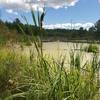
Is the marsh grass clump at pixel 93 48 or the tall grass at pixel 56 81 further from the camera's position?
the marsh grass clump at pixel 93 48

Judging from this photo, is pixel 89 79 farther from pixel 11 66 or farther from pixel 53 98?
pixel 11 66

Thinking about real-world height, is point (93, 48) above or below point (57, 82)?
above

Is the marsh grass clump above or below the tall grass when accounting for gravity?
above

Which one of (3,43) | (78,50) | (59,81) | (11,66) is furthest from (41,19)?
(3,43)

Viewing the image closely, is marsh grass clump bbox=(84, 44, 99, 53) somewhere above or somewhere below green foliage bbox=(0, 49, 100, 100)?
above

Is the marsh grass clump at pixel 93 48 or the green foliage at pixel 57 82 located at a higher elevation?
the marsh grass clump at pixel 93 48

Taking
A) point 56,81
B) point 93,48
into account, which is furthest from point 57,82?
point 93,48

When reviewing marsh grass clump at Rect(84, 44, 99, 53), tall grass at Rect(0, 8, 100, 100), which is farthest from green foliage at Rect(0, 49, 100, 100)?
marsh grass clump at Rect(84, 44, 99, 53)

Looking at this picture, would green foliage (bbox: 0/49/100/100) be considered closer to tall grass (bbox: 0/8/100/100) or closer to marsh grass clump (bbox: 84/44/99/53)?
tall grass (bbox: 0/8/100/100)

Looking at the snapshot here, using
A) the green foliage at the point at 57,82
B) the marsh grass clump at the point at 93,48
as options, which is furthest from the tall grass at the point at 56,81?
the marsh grass clump at the point at 93,48

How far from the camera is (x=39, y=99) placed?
345cm

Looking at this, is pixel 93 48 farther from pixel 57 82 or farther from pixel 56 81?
pixel 56 81

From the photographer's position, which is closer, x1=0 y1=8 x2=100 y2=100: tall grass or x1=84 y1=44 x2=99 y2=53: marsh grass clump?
x1=0 y1=8 x2=100 y2=100: tall grass

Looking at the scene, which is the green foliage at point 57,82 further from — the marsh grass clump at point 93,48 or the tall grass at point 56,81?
the marsh grass clump at point 93,48
